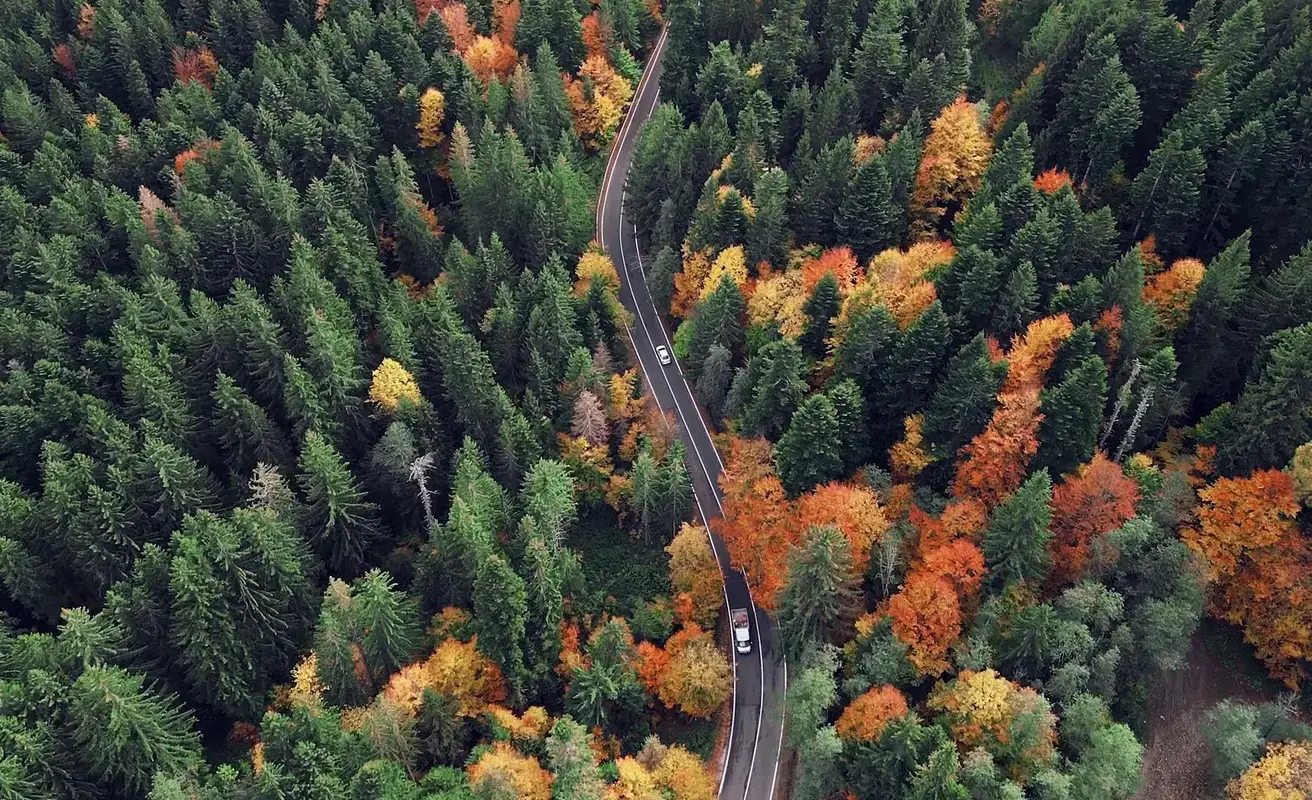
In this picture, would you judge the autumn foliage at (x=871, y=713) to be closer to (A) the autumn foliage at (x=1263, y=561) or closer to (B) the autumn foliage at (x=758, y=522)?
(B) the autumn foliage at (x=758, y=522)

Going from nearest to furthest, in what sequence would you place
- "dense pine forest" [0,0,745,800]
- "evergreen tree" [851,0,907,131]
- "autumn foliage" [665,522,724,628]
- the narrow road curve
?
"dense pine forest" [0,0,745,800] < the narrow road curve < "autumn foliage" [665,522,724,628] < "evergreen tree" [851,0,907,131]

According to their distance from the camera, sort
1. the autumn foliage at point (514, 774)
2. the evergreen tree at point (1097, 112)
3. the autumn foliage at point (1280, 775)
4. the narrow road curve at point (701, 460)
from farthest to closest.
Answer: the evergreen tree at point (1097, 112) < the narrow road curve at point (701, 460) < the autumn foliage at point (514, 774) < the autumn foliage at point (1280, 775)

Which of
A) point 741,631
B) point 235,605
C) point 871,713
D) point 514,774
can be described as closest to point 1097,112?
point 741,631

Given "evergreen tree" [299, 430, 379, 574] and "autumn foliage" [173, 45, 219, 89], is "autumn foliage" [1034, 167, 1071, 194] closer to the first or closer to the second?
"evergreen tree" [299, 430, 379, 574]

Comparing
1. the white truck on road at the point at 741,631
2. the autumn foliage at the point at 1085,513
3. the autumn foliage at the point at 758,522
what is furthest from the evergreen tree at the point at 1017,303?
the white truck on road at the point at 741,631

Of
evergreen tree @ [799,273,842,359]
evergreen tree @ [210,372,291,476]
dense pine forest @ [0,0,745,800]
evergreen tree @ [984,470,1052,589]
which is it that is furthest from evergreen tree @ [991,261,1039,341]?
evergreen tree @ [210,372,291,476]
